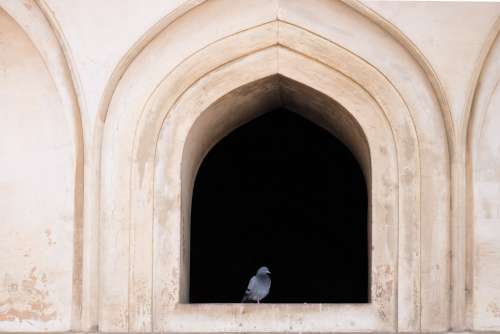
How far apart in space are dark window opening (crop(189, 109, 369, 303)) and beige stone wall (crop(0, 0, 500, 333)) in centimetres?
361

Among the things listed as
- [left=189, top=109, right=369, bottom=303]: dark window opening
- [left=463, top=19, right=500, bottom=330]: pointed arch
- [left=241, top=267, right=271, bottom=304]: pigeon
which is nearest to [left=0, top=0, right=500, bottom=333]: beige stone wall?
[left=463, top=19, right=500, bottom=330]: pointed arch

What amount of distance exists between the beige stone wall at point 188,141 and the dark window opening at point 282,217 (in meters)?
3.61

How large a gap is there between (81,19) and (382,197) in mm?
2181

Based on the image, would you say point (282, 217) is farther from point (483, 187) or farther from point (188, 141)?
point (483, 187)

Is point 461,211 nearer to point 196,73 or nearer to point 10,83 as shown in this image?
point 196,73

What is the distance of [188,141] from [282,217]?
4.10m

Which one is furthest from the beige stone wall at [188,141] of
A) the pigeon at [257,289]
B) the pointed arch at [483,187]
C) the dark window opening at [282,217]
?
the dark window opening at [282,217]

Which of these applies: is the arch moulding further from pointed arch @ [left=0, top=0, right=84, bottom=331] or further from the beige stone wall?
pointed arch @ [left=0, top=0, right=84, bottom=331]

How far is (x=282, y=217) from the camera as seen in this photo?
1109cm

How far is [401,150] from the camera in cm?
690

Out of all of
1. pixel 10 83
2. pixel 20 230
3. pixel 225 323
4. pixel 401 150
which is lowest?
pixel 225 323

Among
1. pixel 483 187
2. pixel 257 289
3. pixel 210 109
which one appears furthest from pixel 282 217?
pixel 483 187

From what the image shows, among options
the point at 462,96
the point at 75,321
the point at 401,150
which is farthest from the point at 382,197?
the point at 75,321

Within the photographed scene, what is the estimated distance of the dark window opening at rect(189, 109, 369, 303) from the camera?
10.7 metres
